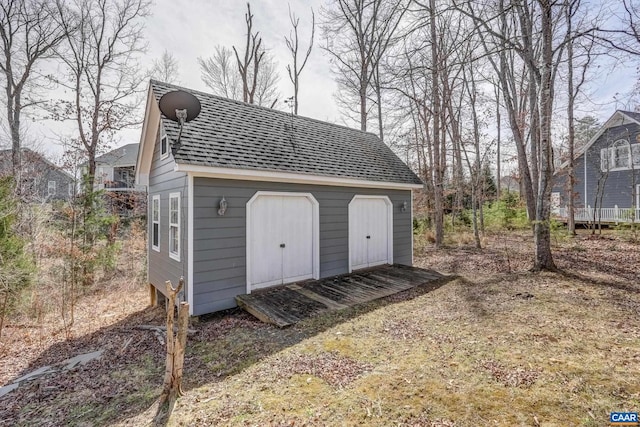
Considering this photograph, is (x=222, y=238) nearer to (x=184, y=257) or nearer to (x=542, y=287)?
(x=184, y=257)

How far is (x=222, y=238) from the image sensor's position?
5578 mm

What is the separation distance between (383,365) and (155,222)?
663 centimetres

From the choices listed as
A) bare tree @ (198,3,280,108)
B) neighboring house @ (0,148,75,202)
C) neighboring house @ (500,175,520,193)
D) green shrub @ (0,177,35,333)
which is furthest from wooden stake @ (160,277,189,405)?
neighboring house @ (500,175,520,193)

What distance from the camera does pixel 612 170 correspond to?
1614 centimetres

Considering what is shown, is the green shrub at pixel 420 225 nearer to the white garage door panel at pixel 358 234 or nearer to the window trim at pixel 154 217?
the white garage door panel at pixel 358 234

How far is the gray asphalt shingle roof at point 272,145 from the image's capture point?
223 inches

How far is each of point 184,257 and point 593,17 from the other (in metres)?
11.6

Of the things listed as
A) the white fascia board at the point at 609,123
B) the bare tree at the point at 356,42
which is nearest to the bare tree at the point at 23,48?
the bare tree at the point at 356,42

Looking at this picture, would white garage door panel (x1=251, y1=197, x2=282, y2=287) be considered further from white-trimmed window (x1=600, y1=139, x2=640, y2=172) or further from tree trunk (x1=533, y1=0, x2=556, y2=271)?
white-trimmed window (x1=600, y1=139, x2=640, y2=172)

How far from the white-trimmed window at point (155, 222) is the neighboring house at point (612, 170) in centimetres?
1789

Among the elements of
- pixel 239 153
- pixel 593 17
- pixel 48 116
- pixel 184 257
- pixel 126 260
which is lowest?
pixel 126 260

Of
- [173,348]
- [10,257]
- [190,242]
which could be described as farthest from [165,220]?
[173,348]

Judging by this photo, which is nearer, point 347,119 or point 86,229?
point 86,229

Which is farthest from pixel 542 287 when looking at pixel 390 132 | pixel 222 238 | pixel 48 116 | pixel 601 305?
pixel 48 116
